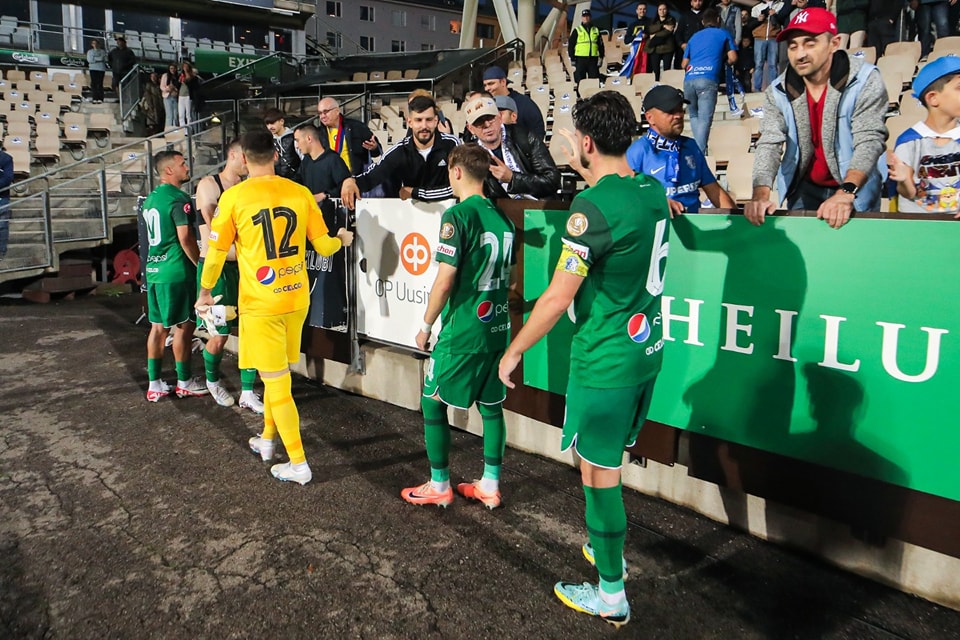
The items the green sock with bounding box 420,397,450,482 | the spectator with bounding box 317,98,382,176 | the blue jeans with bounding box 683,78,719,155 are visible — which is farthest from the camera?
the blue jeans with bounding box 683,78,719,155

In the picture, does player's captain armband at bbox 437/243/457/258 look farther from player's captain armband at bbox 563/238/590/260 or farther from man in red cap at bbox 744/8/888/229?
man in red cap at bbox 744/8/888/229

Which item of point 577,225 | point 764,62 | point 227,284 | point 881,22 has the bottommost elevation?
point 227,284

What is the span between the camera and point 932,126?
3.45 metres

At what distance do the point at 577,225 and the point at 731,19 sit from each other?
377 inches

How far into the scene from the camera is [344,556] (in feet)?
10.9

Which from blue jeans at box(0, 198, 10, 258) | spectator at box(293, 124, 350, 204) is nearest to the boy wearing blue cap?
spectator at box(293, 124, 350, 204)

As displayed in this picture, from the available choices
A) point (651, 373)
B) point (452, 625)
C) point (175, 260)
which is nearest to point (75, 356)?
point (175, 260)

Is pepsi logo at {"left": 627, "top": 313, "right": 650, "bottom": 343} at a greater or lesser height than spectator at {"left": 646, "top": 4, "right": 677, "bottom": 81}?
lesser

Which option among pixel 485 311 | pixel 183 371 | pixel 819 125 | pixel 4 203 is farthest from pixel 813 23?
pixel 4 203

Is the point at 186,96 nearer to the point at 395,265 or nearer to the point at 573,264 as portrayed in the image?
the point at 395,265

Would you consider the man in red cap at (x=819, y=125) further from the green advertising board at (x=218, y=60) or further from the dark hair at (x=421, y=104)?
the green advertising board at (x=218, y=60)

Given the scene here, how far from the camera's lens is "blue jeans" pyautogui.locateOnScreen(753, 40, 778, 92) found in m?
9.97

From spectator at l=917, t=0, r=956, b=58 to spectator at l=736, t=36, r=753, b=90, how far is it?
2.35 meters

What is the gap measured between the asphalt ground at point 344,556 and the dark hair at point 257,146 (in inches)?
77.4
